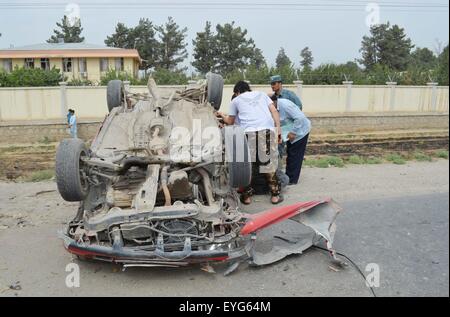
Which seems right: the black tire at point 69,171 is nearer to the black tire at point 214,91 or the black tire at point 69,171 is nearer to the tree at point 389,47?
the black tire at point 214,91

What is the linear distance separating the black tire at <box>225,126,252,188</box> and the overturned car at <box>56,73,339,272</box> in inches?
0.4

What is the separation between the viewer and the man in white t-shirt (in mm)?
6445

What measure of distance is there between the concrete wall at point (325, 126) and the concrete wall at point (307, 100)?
1435 mm

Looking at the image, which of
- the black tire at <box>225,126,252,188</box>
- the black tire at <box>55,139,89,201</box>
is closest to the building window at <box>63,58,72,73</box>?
the black tire at <box>55,139,89,201</box>

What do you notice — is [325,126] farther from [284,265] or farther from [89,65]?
[89,65]

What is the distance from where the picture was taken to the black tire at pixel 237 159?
4.74m

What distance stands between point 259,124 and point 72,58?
37.5 metres

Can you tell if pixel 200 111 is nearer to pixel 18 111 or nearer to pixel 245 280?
pixel 245 280

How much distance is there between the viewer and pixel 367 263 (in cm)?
429

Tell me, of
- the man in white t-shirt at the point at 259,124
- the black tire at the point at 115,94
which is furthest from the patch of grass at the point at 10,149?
the man in white t-shirt at the point at 259,124

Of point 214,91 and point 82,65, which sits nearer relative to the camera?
point 214,91

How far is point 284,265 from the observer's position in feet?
14.5

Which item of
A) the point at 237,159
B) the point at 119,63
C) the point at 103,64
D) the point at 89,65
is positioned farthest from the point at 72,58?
the point at 237,159
